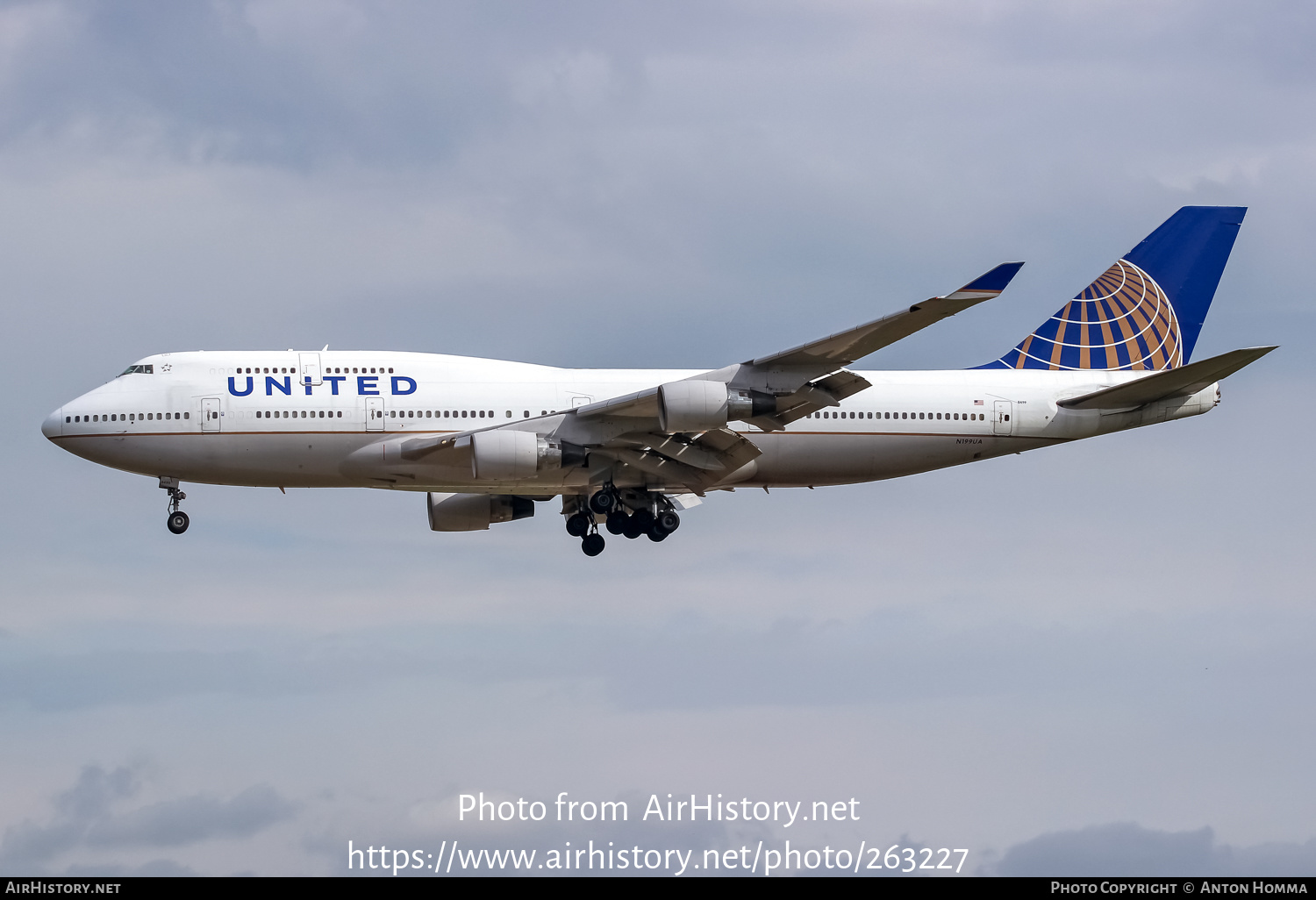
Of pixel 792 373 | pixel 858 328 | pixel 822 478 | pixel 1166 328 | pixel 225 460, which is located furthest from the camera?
pixel 1166 328

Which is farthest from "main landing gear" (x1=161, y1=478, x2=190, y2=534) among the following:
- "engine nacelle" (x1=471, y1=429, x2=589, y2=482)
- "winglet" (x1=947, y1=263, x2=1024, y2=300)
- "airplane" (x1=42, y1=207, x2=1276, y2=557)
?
"winglet" (x1=947, y1=263, x2=1024, y2=300)

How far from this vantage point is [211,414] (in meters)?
37.7

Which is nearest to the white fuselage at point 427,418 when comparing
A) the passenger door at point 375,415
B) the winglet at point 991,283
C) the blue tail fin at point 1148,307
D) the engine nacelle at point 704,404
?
the passenger door at point 375,415

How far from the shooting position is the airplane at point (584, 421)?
3625cm

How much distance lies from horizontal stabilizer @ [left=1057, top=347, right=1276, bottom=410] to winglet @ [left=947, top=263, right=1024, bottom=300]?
26.9 feet

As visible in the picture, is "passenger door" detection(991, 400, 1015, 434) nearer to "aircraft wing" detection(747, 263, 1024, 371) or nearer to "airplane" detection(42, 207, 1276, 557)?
"airplane" detection(42, 207, 1276, 557)

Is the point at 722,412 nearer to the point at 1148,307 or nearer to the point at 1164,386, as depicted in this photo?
the point at 1164,386

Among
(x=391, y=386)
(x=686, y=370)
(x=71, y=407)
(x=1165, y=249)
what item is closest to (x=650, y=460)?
(x=686, y=370)

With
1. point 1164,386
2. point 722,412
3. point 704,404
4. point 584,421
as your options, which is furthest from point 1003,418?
point 584,421

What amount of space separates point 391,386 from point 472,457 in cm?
341

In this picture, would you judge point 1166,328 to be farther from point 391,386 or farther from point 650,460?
point 391,386

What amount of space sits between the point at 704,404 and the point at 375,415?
859 cm

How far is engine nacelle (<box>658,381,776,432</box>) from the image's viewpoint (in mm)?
34781

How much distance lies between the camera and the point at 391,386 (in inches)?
1508
